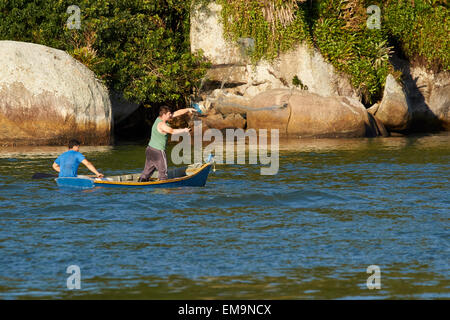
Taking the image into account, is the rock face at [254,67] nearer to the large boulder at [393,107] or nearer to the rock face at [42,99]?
the large boulder at [393,107]

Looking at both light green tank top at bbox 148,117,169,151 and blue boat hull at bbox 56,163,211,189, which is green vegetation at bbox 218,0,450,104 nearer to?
light green tank top at bbox 148,117,169,151

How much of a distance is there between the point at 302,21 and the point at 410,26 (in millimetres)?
5717

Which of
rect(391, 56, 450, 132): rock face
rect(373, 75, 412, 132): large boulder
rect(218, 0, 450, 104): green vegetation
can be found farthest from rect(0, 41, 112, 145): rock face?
rect(391, 56, 450, 132): rock face

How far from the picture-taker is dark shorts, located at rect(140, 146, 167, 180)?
17750mm

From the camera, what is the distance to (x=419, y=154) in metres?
24.8

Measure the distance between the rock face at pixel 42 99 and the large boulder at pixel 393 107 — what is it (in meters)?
12.8

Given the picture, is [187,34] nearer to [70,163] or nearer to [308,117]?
[308,117]

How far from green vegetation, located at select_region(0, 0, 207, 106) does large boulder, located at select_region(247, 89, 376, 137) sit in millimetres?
3540

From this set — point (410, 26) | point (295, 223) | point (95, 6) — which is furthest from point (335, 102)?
point (295, 223)

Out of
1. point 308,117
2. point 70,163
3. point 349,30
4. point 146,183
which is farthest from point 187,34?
point 146,183

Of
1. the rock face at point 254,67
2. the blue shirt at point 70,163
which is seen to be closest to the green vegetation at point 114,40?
the rock face at point 254,67

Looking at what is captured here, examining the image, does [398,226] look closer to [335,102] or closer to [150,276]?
[150,276]

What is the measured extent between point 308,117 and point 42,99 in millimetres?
10931
